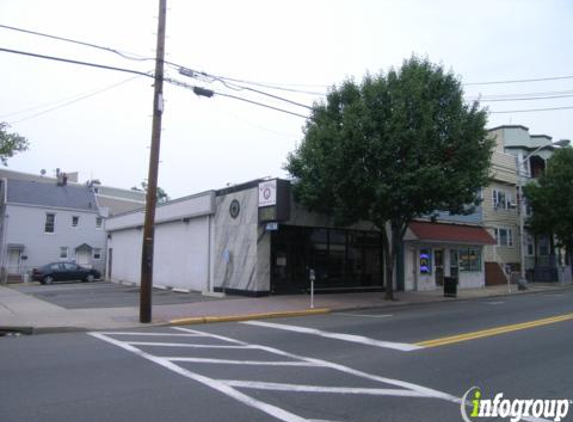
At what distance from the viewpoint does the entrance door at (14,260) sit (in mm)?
39562

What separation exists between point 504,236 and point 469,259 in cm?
704

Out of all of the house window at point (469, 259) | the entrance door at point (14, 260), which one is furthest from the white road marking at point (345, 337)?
the entrance door at point (14, 260)

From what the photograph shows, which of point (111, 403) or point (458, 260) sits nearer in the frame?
point (111, 403)

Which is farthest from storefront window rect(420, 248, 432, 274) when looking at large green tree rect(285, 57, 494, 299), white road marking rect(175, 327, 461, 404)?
white road marking rect(175, 327, 461, 404)

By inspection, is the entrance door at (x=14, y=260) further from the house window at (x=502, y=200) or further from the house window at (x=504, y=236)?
the house window at (x=502, y=200)

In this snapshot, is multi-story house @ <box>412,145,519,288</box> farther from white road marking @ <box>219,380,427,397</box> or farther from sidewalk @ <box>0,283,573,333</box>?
white road marking @ <box>219,380,427,397</box>

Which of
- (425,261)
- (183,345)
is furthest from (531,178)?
(183,345)

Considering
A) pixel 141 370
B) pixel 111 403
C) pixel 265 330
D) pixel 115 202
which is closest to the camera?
pixel 111 403

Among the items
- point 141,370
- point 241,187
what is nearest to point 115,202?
point 241,187

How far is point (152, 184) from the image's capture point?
13.9m

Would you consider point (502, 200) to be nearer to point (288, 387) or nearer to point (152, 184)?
point (152, 184)

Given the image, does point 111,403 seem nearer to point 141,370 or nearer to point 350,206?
point 141,370

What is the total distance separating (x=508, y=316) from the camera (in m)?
15.0

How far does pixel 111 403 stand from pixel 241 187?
16321 millimetres
